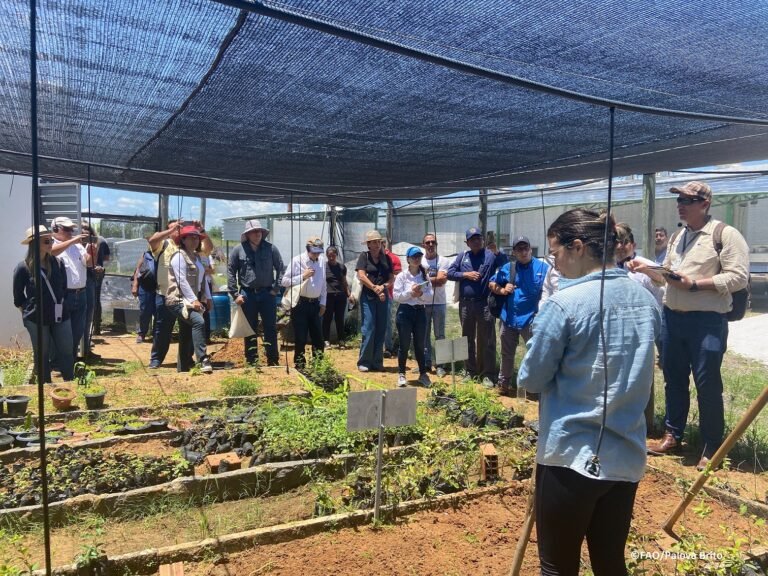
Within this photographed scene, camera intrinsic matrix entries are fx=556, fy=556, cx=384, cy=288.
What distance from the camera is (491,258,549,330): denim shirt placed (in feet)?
19.5

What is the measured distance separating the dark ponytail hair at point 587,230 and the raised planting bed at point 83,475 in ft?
9.16

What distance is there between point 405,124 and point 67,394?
11.9 ft

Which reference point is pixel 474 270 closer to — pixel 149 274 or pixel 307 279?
pixel 307 279

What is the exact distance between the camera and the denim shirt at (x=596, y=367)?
6.10 ft

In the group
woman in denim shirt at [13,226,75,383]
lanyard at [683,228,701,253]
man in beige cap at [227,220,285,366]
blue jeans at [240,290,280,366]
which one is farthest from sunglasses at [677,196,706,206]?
woman in denim shirt at [13,226,75,383]

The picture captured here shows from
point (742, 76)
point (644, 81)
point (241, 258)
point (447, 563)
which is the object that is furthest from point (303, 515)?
point (241, 258)

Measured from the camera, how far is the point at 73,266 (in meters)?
6.23

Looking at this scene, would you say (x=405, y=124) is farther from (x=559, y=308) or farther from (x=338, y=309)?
(x=338, y=309)

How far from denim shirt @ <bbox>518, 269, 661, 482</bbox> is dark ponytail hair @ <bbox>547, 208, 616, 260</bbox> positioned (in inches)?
4.0

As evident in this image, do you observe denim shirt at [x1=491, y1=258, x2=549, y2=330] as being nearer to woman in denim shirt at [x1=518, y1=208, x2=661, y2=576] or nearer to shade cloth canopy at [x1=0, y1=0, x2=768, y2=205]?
shade cloth canopy at [x1=0, y1=0, x2=768, y2=205]

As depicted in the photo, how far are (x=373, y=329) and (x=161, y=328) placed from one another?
258 cm

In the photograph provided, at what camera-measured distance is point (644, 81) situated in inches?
123

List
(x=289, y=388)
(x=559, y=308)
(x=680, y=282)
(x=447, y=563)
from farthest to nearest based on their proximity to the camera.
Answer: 1. (x=289, y=388)
2. (x=680, y=282)
3. (x=447, y=563)
4. (x=559, y=308)

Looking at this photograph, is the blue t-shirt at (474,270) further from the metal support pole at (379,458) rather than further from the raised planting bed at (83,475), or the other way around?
the raised planting bed at (83,475)
